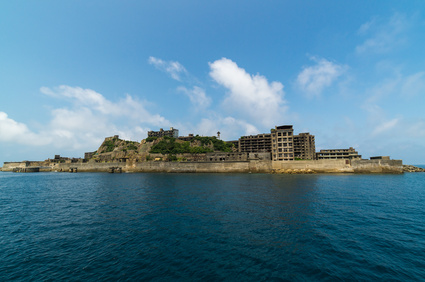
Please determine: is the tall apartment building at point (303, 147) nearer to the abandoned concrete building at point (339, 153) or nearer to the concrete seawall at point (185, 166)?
the abandoned concrete building at point (339, 153)

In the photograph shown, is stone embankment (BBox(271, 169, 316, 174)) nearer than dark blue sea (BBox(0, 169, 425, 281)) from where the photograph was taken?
No

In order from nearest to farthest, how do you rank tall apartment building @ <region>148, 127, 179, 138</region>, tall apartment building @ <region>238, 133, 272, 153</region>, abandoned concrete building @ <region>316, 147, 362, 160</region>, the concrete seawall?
the concrete seawall → abandoned concrete building @ <region>316, 147, 362, 160</region> → tall apartment building @ <region>238, 133, 272, 153</region> → tall apartment building @ <region>148, 127, 179, 138</region>

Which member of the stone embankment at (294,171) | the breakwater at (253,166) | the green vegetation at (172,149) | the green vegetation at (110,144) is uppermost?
the green vegetation at (110,144)

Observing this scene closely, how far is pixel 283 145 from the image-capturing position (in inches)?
3819

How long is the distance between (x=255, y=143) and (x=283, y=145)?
38.3m

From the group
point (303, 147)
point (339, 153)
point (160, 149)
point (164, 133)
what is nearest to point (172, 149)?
point (160, 149)

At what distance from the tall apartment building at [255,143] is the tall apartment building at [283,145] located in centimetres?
3323

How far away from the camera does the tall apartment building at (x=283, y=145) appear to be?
95938 mm

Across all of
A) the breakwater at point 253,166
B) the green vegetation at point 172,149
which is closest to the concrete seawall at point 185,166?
the breakwater at point 253,166

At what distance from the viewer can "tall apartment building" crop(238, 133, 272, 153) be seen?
132875 mm

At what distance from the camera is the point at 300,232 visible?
16703 mm

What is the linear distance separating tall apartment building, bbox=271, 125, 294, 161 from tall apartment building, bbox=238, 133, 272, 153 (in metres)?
33.2

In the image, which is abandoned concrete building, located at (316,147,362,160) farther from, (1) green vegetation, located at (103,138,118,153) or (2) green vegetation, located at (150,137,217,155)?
(1) green vegetation, located at (103,138,118,153)

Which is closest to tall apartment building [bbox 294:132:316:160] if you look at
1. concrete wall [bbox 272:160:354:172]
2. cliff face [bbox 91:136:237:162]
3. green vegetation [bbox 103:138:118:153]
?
concrete wall [bbox 272:160:354:172]
